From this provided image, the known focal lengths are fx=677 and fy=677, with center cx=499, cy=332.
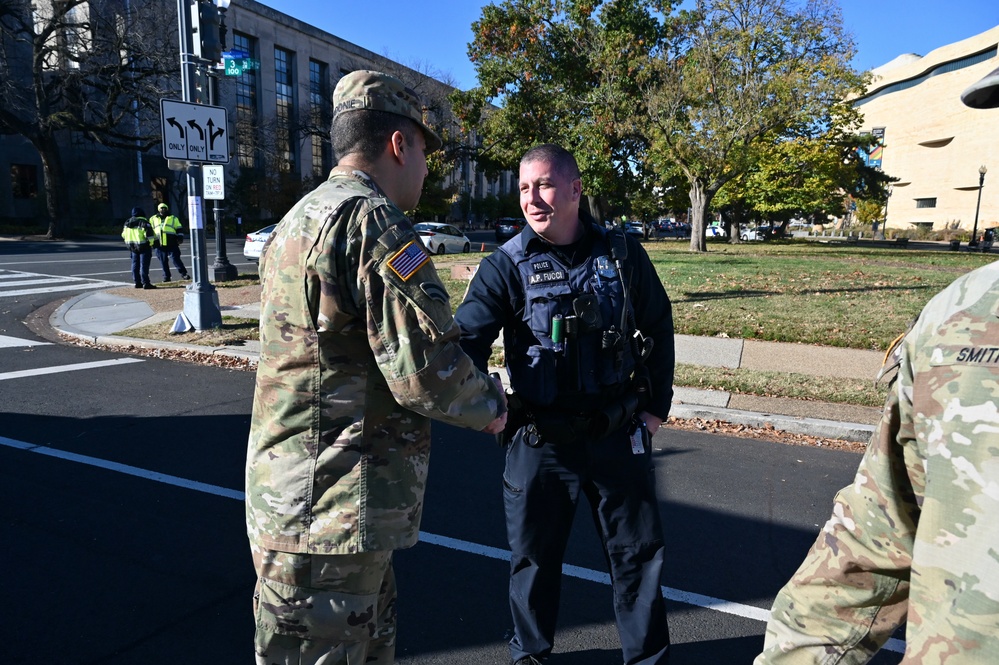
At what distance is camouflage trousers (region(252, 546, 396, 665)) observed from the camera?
1884 mm

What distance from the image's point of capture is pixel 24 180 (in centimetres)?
3925

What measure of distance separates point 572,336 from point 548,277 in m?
0.26

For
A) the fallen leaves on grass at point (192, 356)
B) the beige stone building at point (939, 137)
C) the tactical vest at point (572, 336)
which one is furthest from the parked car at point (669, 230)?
the tactical vest at point (572, 336)

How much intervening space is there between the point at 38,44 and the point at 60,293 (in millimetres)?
22898

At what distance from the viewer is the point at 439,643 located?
9.69 ft

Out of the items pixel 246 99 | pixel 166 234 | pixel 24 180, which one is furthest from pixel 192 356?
pixel 246 99

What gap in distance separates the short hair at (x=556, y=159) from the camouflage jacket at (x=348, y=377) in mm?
952

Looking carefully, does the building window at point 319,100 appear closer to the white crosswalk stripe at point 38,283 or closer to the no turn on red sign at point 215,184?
the white crosswalk stripe at point 38,283

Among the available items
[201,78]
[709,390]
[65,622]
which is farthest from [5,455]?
[201,78]

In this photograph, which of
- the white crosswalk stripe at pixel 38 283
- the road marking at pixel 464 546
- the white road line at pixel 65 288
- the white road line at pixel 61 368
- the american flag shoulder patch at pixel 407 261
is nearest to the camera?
the american flag shoulder patch at pixel 407 261

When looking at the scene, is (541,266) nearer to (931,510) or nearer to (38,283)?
(931,510)

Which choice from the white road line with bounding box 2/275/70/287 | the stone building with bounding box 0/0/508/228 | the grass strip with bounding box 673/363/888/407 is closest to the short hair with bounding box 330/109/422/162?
the grass strip with bounding box 673/363/888/407

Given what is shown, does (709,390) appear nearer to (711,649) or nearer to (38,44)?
(711,649)

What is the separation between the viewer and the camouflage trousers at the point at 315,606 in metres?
1.88
